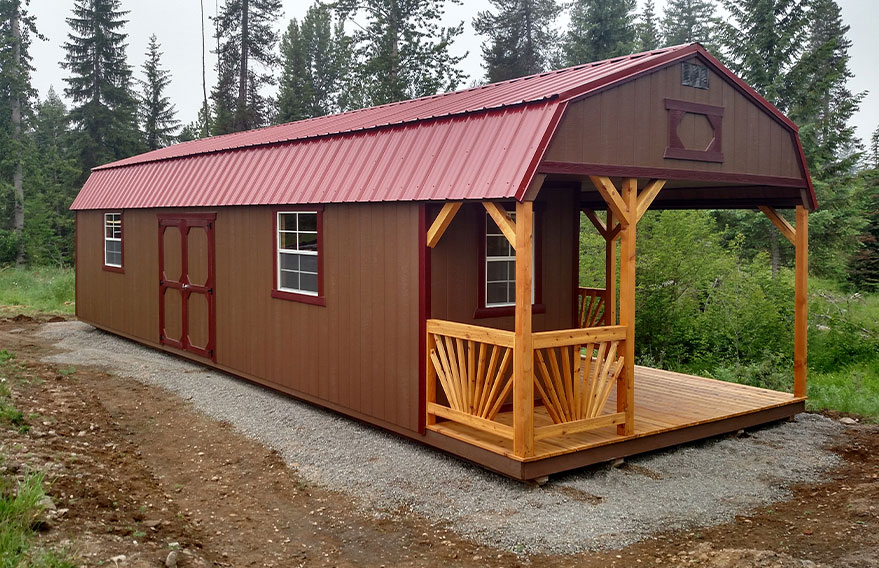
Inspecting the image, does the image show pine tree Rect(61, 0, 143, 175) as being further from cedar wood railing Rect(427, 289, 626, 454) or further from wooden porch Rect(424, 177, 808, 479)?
cedar wood railing Rect(427, 289, 626, 454)

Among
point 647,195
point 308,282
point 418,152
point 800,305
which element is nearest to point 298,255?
point 308,282

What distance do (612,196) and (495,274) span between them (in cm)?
168

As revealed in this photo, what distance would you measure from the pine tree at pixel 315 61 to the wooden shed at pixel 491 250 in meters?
23.3

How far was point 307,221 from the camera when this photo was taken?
28.9 ft

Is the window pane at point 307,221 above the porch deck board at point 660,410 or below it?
above

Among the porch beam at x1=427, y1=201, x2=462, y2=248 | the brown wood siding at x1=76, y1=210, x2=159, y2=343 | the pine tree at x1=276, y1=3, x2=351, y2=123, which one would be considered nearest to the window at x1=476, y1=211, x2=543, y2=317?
the porch beam at x1=427, y1=201, x2=462, y2=248

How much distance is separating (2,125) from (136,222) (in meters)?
15.3

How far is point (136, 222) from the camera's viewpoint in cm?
1280

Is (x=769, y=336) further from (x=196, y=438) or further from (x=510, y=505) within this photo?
(x=196, y=438)

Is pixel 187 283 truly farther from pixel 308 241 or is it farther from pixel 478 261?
pixel 478 261

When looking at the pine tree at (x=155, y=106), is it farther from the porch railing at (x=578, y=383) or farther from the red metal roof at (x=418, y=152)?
the porch railing at (x=578, y=383)

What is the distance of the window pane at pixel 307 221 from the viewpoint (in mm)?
8703

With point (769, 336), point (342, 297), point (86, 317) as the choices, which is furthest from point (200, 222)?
point (769, 336)

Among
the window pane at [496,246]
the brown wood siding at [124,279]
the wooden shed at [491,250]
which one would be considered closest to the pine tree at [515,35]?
the brown wood siding at [124,279]
